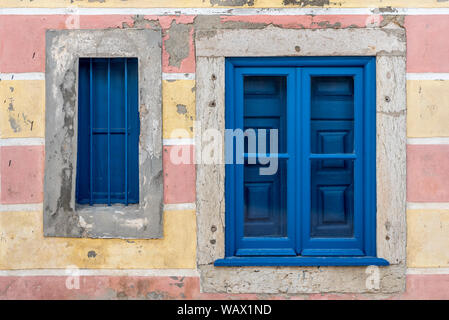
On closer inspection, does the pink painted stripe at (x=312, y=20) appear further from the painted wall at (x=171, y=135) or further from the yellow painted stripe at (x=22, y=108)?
the yellow painted stripe at (x=22, y=108)

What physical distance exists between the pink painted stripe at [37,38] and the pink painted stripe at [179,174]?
0.59m

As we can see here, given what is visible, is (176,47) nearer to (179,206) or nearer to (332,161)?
(179,206)

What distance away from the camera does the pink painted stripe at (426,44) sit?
3.28 metres

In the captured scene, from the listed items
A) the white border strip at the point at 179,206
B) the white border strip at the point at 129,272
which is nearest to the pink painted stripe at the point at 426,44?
the white border strip at the point at 179,206

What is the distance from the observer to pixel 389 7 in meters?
3.29

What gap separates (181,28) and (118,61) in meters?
0.54

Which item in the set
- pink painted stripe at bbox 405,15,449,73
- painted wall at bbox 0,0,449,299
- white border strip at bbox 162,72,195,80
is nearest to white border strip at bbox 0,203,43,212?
painted wall at bbox 0,0,449,299

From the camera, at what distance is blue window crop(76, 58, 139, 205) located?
3.38 m

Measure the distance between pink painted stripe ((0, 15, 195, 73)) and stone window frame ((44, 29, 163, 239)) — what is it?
0.19ft

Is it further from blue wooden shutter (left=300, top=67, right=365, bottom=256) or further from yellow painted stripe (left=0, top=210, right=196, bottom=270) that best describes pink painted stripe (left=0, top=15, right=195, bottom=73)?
yellow painted stripe (left=0, top=210, right=196, bottom=270)

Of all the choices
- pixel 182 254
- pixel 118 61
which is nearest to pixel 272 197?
pixel 182 254

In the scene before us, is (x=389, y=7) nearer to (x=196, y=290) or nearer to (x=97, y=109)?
(x=97, y=109)

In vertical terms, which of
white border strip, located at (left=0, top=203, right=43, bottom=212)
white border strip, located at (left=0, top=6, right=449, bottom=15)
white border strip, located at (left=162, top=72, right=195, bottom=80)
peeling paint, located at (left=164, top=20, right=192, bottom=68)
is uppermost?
white border strip, located at (left=0, top=6, right=449, bottom=15)

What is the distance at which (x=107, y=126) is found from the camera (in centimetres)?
338
